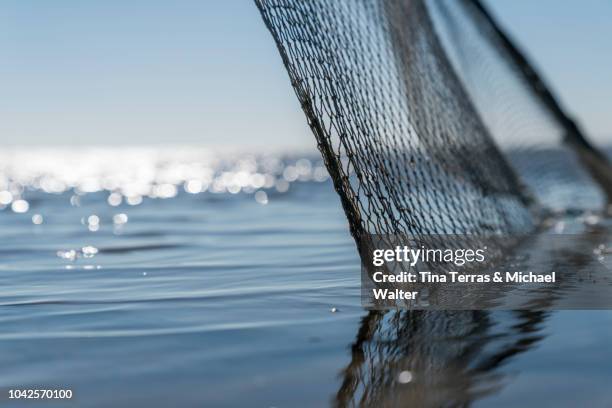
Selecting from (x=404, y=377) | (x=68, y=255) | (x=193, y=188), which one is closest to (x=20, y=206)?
(x=68, y=255)

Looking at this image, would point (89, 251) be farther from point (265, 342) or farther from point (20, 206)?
point (20, 206)

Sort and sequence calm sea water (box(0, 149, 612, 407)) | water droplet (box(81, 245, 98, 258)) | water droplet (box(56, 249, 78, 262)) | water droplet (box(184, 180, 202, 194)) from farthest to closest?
water droplet (box(184, 180, 202, 194))
water droplet (box(81, 245, 98, 258))
water droplet (box(56, 249, 78, 262))
calm sea water (box(0, 149, 612, 407))

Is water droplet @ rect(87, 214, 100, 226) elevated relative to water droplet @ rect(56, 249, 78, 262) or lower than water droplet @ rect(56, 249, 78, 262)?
elevated

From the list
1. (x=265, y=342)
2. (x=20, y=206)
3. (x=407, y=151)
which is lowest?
(x=265, y=342)

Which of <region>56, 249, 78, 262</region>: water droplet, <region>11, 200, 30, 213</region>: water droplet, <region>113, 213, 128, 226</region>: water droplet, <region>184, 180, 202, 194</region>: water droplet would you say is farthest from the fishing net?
<region>184, 180, 202, 194</region>: water droplet

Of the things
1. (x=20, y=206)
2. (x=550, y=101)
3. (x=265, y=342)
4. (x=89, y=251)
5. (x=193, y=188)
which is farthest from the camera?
(x=193, y=188)

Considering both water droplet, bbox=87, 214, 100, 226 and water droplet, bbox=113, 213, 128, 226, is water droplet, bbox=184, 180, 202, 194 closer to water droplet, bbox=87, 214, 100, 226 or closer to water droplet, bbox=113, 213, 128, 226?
water droplet, bbox=113, 213, 128, 226

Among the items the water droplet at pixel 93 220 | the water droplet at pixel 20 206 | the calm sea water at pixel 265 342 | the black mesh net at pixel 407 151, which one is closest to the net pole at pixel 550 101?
the black mesh net at pixel 407 151

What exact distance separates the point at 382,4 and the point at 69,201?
1509cm

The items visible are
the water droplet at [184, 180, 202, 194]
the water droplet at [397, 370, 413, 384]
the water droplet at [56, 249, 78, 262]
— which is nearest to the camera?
the water droplet at [397, 370, 413, 384]

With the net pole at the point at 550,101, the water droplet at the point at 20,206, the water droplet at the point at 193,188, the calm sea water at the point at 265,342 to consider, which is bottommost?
the calm sea water at the point at 265,342

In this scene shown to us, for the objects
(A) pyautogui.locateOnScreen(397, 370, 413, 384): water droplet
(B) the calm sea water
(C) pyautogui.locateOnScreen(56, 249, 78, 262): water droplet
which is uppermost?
(C) pyautogui.locateOnScreen(56, 249, 78, 262): water droplet

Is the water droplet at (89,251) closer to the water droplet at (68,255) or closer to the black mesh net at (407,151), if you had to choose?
the water droplet at (68,255)

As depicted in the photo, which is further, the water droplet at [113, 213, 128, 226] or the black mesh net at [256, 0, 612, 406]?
the water droplet at [113, 213, 128, 226]
